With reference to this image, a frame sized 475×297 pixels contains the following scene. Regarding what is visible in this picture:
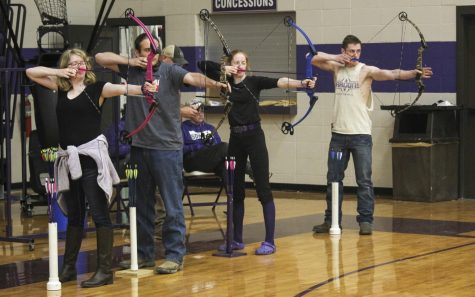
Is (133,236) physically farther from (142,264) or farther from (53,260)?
(53,260)

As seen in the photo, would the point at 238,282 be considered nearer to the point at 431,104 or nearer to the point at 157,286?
the point at 157,286

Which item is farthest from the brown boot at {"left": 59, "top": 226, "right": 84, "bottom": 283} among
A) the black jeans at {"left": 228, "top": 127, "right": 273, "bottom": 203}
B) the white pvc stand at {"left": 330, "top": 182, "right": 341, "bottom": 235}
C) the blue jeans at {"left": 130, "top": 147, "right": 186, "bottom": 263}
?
the white pvc stand at {"left": 330, "top": 182, "right": 341, "bottom": 235}

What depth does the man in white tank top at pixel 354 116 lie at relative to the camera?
951 centimetres

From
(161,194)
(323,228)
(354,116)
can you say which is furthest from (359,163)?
(161,194)

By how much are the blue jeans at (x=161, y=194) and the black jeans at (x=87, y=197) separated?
20.9 inches

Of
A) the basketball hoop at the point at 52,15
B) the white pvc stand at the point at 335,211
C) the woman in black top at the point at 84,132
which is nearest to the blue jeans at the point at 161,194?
the woman in black top at the point at 84,132

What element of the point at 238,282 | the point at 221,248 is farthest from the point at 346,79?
the point at 238,282

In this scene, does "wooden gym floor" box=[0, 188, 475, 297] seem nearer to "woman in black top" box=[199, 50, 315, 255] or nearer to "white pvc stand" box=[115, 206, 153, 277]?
"white pvc stand" box=[115, 206, 153, 277]

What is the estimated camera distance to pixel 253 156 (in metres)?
8.34

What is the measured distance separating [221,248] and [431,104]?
4816 millimetres

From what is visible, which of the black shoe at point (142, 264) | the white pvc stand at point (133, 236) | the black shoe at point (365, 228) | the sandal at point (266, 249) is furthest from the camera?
the black shoe at point (365, 228)

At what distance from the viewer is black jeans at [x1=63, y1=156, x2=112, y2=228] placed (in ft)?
23.2

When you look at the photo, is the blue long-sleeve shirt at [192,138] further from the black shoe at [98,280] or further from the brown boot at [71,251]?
the black shoe at [98,280]

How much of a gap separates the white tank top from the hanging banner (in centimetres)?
423
